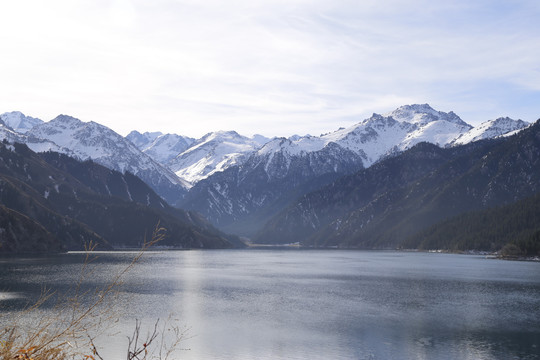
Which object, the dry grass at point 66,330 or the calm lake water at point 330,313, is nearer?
the dry grass at point 66,330

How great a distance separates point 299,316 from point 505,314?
39.4 m

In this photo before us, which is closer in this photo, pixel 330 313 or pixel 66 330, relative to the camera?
pixel 66 330

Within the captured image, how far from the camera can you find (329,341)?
79.0m

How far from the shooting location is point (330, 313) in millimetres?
105625

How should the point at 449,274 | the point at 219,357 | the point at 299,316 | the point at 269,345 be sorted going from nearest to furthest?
the point at 219,357 → the point at 269,345 → the point at 299,316 → the point at 449,274

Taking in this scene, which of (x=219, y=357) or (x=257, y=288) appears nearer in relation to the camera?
(x=219, y=357)

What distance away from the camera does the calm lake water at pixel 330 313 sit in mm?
74250

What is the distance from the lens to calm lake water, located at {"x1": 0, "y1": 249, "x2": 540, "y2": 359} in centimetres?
7425

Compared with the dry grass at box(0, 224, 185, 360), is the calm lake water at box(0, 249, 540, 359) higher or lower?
lower

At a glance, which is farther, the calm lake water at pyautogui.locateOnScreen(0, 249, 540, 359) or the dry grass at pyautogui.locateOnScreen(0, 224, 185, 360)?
the calm lake water at pyautogui.locateOnScreen(0, 249, 540, 359)

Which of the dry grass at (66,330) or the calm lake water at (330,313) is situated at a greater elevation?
the dry grass at (66,330)

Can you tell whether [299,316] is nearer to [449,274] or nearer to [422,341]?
[422,341]

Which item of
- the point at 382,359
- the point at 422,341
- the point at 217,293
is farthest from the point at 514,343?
the point at 217,293

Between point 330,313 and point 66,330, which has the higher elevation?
point 66,330
